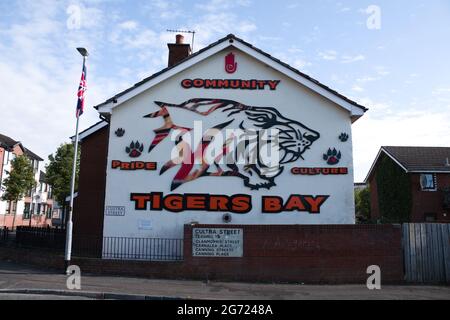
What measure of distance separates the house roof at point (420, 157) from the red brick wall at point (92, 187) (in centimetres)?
2209

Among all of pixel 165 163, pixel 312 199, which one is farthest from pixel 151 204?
pixel 312 199

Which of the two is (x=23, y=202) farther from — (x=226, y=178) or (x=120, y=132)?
(x=226, y=178)

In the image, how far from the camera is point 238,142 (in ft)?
51.8

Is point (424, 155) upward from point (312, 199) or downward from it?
upward

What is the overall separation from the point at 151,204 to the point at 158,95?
449 cm

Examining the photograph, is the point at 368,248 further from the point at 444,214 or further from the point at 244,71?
the point at 444,214

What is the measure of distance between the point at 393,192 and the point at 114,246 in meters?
24.5

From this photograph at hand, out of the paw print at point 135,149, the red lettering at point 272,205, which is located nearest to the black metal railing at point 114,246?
the paw print at point 135,149

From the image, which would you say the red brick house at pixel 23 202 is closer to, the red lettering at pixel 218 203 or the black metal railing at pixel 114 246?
the black metal railing at pixel 114 246

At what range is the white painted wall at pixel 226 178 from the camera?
1532 cm

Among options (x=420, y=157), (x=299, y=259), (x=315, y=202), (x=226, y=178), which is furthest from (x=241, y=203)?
(x=420, y=157)

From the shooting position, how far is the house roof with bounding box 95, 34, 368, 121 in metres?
15.7
